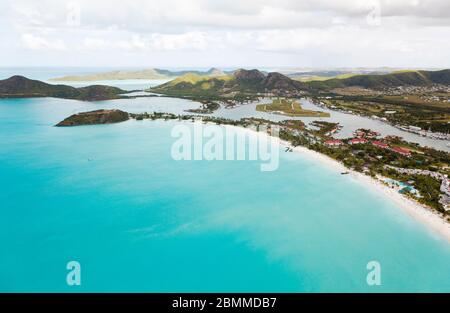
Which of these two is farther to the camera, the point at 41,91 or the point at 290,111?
the point at 41,91

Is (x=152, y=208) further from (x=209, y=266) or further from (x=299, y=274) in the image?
(x=299, y=274)

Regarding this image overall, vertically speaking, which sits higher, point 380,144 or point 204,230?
point 380,144

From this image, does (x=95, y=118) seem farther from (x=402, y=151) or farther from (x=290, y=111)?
(x=402, y=151)

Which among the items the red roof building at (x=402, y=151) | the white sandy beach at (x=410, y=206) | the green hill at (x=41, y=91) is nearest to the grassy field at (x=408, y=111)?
the red roof building at (x=402, y=151)

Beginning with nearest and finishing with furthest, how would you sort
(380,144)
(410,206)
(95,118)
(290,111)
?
(410,206)
(380,144)
(95,118)
(290,111)

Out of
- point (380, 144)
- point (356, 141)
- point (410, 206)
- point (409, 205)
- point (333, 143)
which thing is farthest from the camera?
point (356, 141)

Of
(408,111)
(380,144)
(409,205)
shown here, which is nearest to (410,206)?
(409,205)

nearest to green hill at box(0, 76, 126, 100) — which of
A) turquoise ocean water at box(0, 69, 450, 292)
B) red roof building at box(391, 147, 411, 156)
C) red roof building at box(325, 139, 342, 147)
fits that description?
turquoise ocean water at box(0, 69, 450, 292)

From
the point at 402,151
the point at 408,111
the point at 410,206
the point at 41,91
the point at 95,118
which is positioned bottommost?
the point at 410,206

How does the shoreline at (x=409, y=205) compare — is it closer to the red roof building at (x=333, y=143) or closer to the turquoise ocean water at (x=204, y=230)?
the turquoise ocean water at (x=204, y=230)
